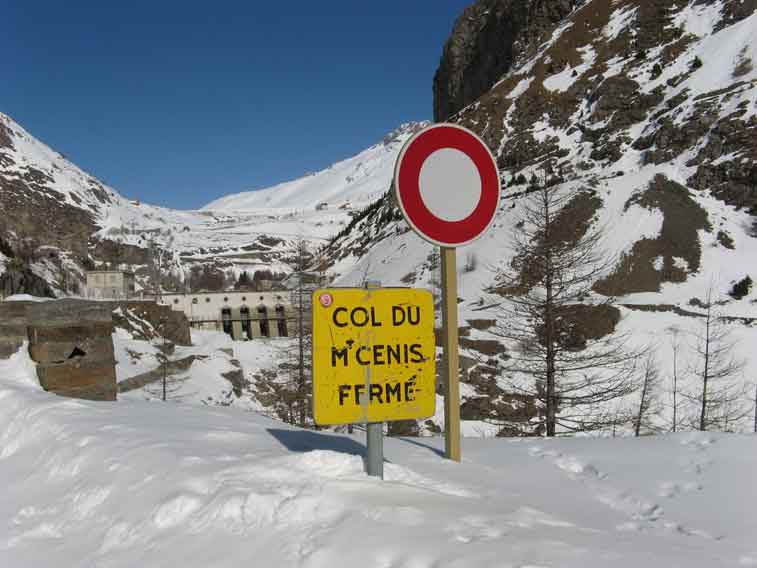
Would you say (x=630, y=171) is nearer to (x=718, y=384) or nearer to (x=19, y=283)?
(x=718, y=384)

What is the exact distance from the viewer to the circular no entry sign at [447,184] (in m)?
3.83

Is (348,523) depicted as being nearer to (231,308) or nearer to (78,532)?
(78,532)

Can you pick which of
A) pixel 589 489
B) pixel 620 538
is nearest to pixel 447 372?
pixel 589 489

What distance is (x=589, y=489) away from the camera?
14.0 feet

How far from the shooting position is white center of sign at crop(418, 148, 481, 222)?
3891 millimetres

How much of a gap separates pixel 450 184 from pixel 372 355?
1.38m

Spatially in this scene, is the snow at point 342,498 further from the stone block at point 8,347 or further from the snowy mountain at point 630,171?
the snowy mountain at point 630,171

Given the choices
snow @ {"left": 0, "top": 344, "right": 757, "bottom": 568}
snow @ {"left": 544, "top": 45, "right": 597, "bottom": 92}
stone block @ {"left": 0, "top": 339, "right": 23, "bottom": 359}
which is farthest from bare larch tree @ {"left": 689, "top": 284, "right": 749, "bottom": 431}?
snow @ {"left": 544, "top": 45, "right": 597, "bottom": 92}

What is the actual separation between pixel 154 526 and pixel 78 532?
708 mm

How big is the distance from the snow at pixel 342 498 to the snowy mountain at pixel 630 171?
9923 mm

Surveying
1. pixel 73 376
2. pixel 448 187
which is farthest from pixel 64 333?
pixel 448 187


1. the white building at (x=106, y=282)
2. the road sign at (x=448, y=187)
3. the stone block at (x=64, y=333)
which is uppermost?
the road sign at (x=448, y=187)

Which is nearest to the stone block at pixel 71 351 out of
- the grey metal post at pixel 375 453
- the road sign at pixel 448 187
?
the road sign at pixel 448 187

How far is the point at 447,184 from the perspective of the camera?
3945mm
